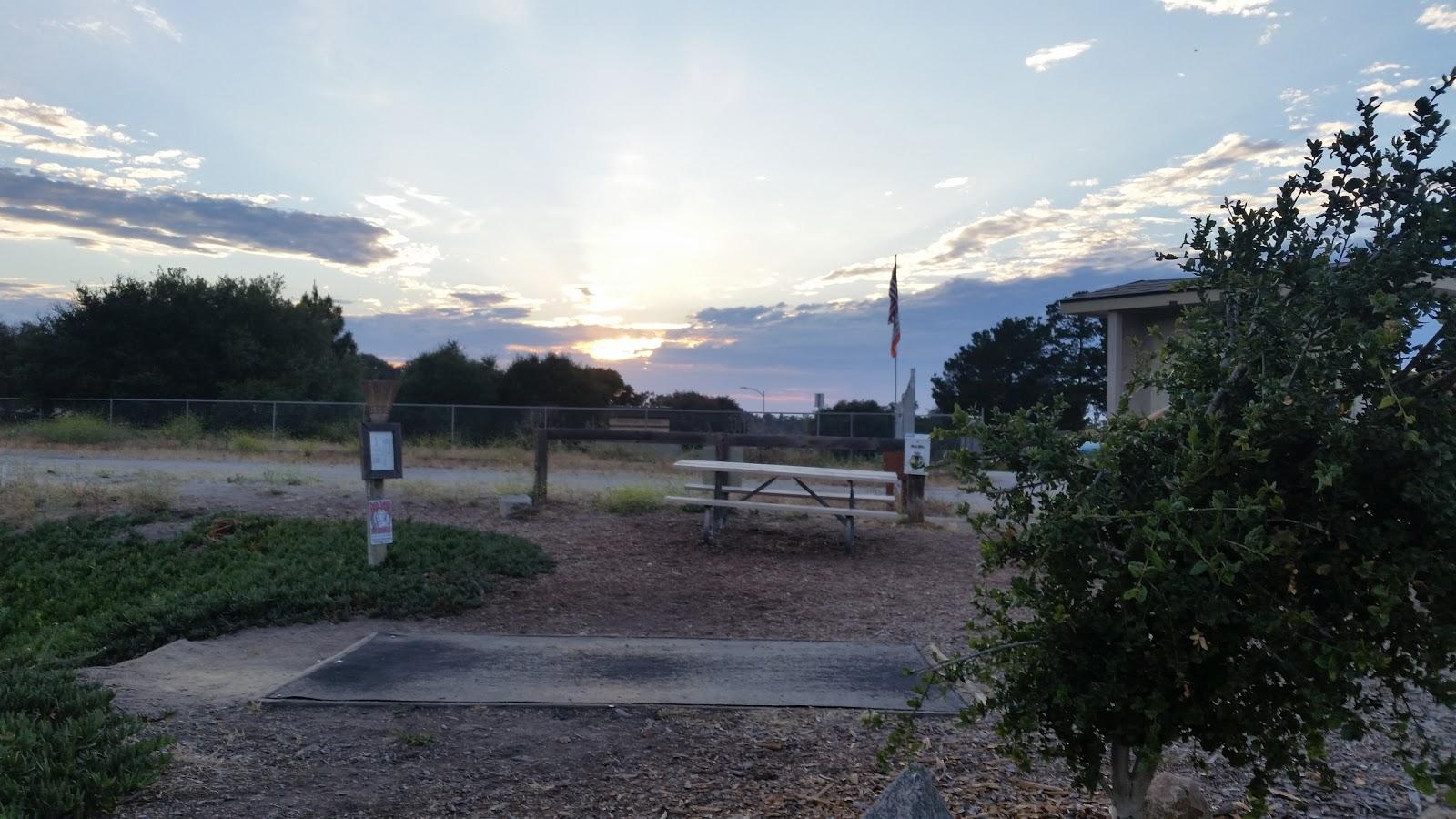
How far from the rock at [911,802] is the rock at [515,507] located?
370 inches

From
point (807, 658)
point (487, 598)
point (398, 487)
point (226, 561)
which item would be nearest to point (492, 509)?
point (398, 487)

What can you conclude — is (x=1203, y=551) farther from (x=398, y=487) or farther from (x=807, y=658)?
(x=398, y=487)

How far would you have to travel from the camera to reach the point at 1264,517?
261cm

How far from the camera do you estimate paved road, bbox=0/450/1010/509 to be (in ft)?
50.6

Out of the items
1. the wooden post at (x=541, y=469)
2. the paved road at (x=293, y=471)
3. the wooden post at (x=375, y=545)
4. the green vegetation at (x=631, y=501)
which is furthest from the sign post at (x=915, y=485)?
the wooden post at (x=375, y=545)

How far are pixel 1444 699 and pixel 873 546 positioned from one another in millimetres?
8552

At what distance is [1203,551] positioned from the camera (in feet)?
8.34

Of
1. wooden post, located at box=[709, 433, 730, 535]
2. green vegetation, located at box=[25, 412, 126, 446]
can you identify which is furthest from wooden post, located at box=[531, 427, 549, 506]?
green vegetation, located at box=[25, 412, 126, 446]

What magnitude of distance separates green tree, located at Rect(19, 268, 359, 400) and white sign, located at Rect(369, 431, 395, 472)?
31.9 metres

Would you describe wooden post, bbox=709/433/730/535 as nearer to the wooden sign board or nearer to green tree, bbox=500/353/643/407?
the wooden sign board

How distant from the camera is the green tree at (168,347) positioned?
37.9 meters

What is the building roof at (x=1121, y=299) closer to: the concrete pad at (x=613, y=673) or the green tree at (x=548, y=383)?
the concrete pad at (x=613, y=673)

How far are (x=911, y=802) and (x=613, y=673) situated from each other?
322 cm

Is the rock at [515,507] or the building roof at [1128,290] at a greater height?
the building roof at [1128,290]
